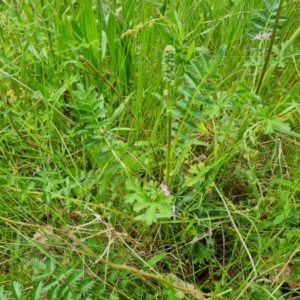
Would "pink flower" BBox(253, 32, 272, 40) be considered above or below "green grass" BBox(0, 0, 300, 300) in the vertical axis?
above

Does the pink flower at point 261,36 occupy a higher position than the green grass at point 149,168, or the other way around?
the pink flower at point 261,36

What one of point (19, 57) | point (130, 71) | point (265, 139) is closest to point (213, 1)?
point (130, 71)

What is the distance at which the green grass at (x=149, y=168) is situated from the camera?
3.43 feet

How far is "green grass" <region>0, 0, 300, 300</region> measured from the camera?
1.05 metres

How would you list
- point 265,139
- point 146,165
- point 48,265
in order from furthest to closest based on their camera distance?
point 265,139, point 146,165, point 48,265

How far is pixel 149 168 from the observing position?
1.24 meters

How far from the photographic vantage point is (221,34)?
5.21 feet

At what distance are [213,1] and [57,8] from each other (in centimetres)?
55

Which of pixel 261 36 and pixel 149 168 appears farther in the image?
pixel 149 168

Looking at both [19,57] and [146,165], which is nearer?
[146,165]

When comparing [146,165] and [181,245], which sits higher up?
[146,165]

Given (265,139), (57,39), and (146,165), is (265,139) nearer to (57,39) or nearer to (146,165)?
→ (146,165)

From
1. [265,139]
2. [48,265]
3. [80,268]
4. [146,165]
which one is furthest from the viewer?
[265,139]

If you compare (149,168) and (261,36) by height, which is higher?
(261,36)
